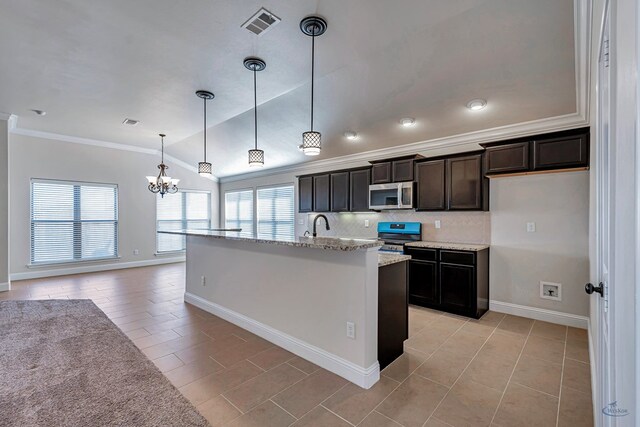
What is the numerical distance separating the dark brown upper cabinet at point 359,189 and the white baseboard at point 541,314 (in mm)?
2350

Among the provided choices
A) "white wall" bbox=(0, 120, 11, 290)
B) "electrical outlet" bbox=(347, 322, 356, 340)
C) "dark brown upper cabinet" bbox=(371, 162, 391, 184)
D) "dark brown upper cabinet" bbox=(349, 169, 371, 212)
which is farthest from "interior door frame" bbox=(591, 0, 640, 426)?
"white wall" bbox=(0, 120, 11, 290)

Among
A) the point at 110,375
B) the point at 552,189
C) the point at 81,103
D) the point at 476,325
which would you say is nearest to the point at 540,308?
the point at 476,325

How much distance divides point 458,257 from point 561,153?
1581mm

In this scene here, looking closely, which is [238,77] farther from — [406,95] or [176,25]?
[406,95]

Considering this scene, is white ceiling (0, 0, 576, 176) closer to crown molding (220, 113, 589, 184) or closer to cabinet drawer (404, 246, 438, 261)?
crown molding (220, 113, 589, 184)

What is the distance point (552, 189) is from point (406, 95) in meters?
2.04

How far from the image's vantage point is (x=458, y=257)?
369 cm

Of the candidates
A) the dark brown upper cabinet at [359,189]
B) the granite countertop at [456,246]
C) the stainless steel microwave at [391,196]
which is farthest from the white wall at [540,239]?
the dark brown upper cabinet at [359,189]

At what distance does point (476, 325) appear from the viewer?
3.44 metres

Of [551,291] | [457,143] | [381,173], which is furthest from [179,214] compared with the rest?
[551,291]

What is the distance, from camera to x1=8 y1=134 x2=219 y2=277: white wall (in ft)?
18.4

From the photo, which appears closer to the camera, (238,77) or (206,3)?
(206,3)

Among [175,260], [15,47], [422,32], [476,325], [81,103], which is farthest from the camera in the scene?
[175,260]

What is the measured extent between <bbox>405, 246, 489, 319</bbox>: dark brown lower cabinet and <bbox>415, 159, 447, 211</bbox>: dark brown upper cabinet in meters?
0.70
